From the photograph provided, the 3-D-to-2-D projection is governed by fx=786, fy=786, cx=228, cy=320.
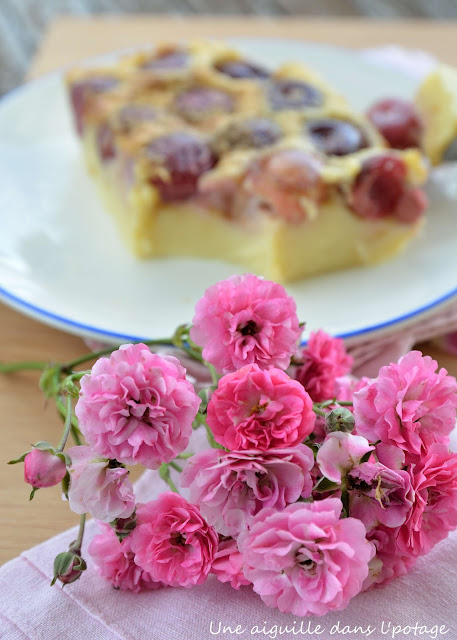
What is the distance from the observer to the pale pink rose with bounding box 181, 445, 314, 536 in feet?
1.29

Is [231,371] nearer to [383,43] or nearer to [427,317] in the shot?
[427,317]

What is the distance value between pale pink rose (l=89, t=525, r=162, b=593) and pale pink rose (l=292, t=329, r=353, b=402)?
0.15m

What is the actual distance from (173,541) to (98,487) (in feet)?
0.21

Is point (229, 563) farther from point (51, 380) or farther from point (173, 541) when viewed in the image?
point (51, 380)

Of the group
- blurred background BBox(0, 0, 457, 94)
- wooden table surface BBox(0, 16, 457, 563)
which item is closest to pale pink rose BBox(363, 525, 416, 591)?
wooden table surface BBox(0, 16, 457, 563)

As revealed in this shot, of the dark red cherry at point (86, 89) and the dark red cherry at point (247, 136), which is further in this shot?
the dark red cherry at point (86, 89)

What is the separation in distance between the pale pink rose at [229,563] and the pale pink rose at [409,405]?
→ 97 millimetres

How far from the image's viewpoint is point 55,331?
0.84 metres

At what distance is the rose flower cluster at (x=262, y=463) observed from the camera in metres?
0.38

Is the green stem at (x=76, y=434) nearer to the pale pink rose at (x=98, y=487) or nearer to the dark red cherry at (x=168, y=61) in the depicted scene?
the pale pink rose at (x=98, y=487)

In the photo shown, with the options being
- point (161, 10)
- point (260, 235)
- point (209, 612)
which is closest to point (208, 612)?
point (209, 612)

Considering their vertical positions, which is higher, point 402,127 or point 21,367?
point 402,127

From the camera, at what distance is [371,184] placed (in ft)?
3.02

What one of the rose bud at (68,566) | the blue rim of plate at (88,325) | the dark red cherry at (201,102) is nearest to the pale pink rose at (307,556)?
the rose bud at (68,566)
